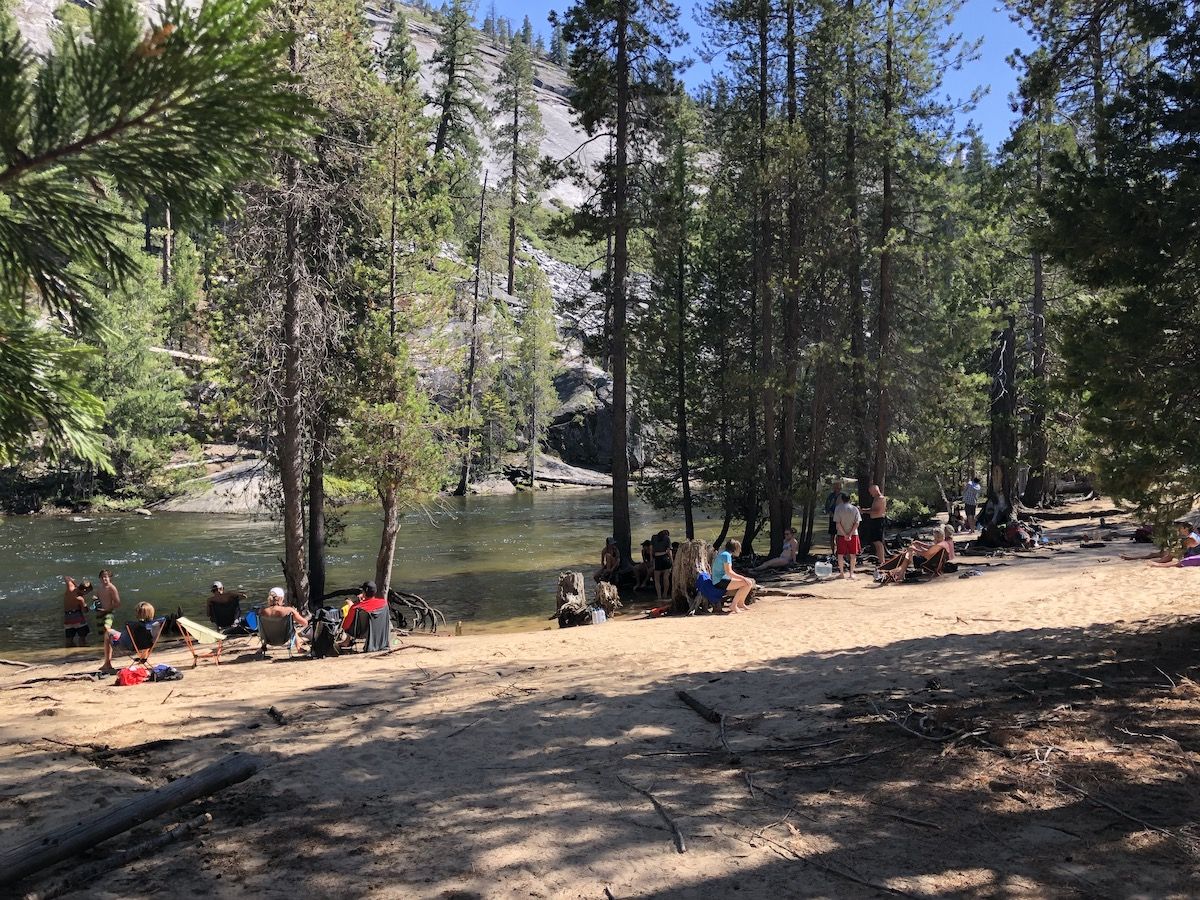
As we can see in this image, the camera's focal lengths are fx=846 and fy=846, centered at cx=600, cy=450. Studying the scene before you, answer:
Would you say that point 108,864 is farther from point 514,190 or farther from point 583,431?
point 514,190

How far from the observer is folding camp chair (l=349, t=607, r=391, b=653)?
39.9 ft

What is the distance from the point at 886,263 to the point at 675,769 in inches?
659

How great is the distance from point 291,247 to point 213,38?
38.4 ft

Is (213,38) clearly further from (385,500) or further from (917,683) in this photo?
(385,500)

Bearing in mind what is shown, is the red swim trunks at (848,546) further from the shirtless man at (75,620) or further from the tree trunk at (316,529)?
the shirtless man at (75,620)

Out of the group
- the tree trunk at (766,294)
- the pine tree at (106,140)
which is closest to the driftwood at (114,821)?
the pine tree at (106,140)

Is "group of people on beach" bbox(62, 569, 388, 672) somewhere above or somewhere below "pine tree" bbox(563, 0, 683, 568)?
below

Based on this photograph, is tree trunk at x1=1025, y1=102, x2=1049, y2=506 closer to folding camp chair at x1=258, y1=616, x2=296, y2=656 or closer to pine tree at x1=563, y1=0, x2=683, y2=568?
pine tree at x1=563, y1=0, x2=683, y2=568

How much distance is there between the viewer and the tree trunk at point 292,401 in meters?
14.2

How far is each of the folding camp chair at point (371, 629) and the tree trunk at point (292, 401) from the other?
116 inches

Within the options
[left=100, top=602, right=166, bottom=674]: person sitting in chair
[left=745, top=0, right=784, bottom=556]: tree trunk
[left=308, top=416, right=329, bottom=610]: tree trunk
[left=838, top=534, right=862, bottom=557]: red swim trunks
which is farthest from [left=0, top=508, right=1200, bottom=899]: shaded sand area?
[left=745, top=0, right=784, bottom=556]: tree trunk

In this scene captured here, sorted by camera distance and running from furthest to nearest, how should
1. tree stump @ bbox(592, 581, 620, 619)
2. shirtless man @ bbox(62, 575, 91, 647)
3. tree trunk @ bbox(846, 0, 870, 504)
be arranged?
tree trunk @ bbox(846, 0, 870, 504) < tree stump @ bbox(592, 581, 620, 619) < shirtless man @ bbox(62, 575, 91, 647)

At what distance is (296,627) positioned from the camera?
508 inches

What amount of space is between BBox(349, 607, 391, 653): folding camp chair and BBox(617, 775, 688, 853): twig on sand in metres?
7.21
